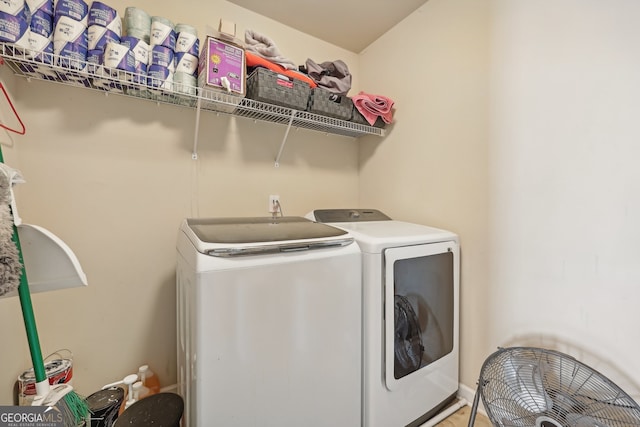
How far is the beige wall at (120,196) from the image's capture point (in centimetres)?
128

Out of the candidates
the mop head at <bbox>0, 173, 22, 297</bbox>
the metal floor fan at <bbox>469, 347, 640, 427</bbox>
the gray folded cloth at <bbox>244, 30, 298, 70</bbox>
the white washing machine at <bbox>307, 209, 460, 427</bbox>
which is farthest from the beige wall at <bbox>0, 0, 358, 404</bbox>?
the metal floor fan at <bbox>469, 347, 640, 427</bbox>

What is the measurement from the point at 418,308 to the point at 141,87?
69.9 inches

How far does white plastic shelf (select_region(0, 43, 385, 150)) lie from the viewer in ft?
3.63

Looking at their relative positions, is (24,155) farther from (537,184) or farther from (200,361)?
(537,184)

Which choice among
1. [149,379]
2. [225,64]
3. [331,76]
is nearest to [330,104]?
[331,76]

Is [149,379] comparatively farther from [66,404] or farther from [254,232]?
[254,232]

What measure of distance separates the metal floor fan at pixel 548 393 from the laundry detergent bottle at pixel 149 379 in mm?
1629

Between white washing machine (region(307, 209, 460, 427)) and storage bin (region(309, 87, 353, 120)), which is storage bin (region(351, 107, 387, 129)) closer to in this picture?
storage bin (region(309, 87, 353, 120))

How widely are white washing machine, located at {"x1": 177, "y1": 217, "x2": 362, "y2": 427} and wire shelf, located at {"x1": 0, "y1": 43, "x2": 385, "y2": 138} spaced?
0.69m

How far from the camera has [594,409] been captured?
3.07 feet

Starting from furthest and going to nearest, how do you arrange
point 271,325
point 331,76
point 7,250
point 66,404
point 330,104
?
point 331,76
point 330,104
point 271,325
point 66,404
point 7,250

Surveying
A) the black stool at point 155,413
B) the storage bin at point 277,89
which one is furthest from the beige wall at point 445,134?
the black stool at point 155,413

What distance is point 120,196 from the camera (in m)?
1.45

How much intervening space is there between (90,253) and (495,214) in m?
2.14
